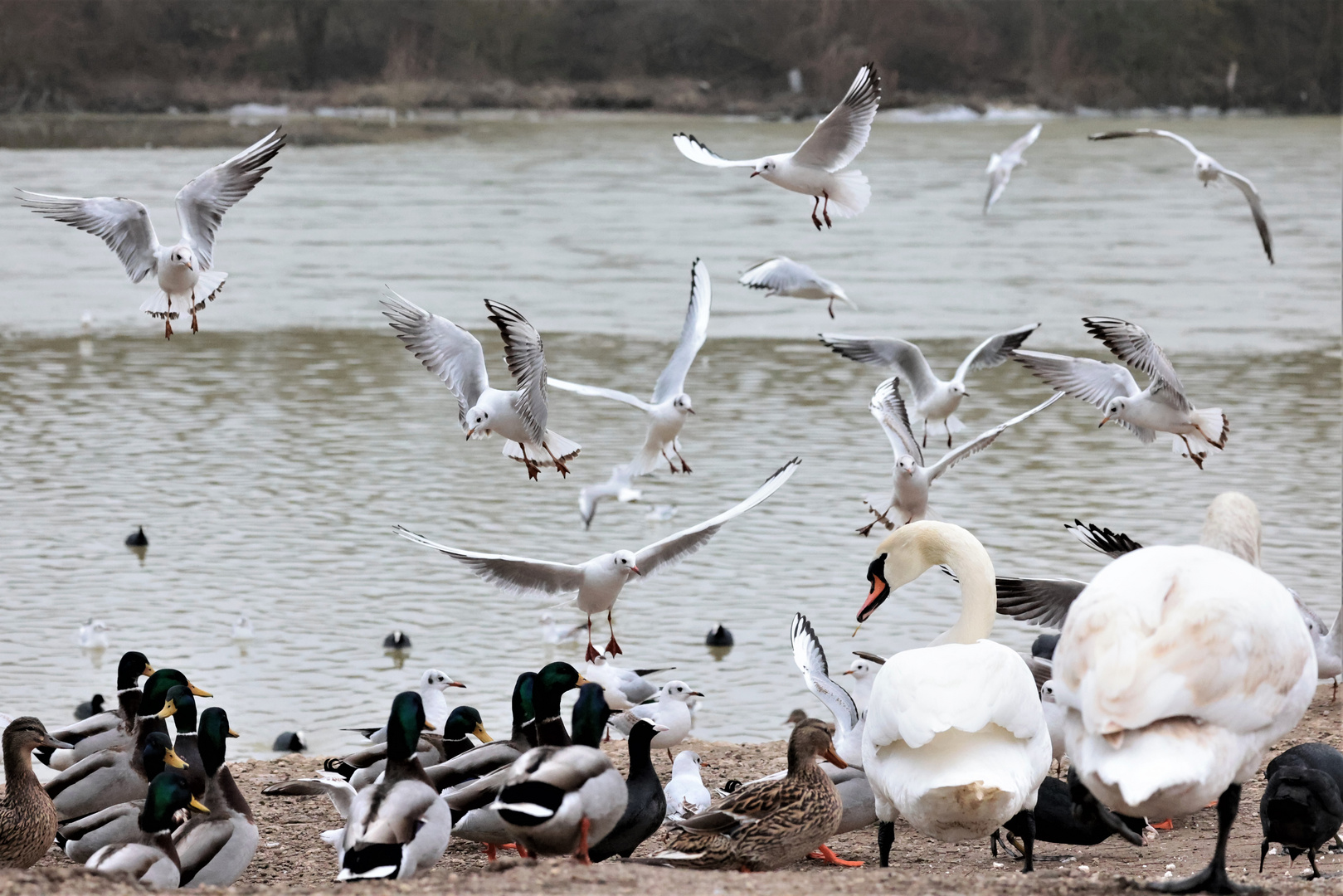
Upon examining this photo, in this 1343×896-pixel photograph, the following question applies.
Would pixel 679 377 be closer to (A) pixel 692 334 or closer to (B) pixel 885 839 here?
(A) pixel 692 334

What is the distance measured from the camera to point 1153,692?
12.9 feet

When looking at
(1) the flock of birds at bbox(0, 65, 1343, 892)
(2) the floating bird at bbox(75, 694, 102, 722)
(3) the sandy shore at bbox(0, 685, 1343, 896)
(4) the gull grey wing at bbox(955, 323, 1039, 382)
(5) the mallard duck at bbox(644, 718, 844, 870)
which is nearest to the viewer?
(1) the flock of birds at bbox(0, 65, 1343, 892)

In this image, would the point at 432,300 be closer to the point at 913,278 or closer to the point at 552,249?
the point at 552,249

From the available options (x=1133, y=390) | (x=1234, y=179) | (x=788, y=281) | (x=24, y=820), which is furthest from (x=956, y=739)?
(x=1234, y=179)

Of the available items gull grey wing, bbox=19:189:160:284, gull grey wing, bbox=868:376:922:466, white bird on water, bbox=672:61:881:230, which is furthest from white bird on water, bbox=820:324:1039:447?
gull grey wing, bbox=19:189:160:284

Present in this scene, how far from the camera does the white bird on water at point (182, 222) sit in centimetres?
726

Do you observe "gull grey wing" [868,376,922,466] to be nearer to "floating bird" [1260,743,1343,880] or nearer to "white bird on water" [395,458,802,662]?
"white bird on water" [395,458,802,662]

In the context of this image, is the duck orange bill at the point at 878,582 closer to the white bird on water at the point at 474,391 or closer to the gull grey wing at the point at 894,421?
the white bird on water at the point at 474,391

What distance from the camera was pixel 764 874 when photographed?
14.8 feet

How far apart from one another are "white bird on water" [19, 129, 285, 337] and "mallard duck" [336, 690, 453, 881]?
8.93 feet

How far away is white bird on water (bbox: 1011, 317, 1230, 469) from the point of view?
788cm

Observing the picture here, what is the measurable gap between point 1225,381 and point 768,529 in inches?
239

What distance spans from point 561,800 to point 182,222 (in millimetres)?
3631

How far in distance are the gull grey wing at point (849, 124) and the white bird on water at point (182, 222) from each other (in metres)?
2.19
